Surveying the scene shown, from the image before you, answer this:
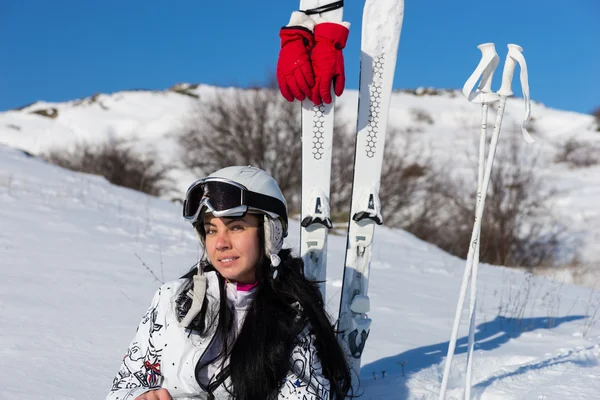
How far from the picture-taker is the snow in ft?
8.72

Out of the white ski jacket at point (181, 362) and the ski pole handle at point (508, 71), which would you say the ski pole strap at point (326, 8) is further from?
the white ski jacket at point (181, 362)

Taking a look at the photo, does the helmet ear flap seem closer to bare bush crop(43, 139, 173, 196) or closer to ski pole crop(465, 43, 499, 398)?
ski pole crop(465, 43, 499, 398)

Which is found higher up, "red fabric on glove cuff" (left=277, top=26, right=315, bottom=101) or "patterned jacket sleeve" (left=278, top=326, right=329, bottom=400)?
"red fabric on glove cuff" (left=277, top=26, right=315, bottom=101)

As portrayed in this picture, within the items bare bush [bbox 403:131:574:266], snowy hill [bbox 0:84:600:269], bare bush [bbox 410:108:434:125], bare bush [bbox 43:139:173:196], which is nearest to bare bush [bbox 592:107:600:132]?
snowy hill [bbox 0:84:600:269]

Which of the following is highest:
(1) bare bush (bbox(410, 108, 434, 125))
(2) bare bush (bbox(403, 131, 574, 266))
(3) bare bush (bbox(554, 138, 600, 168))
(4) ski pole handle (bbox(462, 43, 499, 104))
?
(1) bare bush (bbox(410, 108, 434, 125))

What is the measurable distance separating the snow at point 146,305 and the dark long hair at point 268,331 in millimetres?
842

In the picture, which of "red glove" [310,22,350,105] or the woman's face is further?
"red glove" [310,22,350,105]

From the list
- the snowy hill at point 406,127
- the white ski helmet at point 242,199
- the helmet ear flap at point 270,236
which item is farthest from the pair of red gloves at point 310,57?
the snowy hill at point 406,127

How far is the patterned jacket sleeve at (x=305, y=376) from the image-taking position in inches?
68.7

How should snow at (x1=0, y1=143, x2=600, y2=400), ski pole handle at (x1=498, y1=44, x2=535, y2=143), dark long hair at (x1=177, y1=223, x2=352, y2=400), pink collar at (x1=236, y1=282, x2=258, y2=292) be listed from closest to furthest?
dark long hair at (x1=177, y1=223, x2=352, y2=400) < pink collar at (x1=236, y1=282, x2=258, y2=292) < ski pole handle at (x1=498, y1=44, x2=535, y2=143) < snow at (x1=0, y1=143, x2=600, y2=400)

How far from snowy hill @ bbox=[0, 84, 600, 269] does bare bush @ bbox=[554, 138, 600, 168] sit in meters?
0.15

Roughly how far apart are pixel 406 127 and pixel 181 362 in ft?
100

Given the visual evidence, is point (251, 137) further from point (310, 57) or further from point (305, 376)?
point (305, 376)

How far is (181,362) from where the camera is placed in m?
1.78
